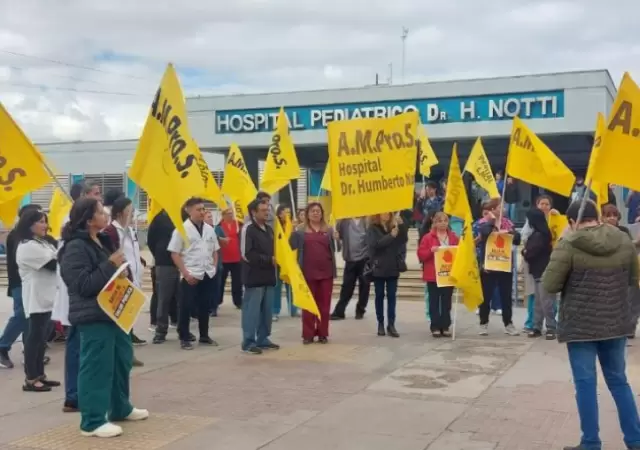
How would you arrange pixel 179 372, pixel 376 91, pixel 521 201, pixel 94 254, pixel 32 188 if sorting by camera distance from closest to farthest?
pixel 94 254
pixel 32 188
pixel 179 372
pixel 376 91
pixel 521 201

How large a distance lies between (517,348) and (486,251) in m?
1.54

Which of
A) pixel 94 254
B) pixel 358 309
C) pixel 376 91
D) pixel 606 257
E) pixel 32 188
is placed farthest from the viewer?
pixel 376 91

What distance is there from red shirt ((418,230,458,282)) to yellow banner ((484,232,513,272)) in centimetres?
47

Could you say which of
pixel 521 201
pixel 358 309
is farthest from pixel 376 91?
pixel 358 309

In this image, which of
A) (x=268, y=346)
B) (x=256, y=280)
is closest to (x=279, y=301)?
(x=268, y=346)

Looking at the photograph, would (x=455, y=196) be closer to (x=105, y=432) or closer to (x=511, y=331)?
(x=511, y=331)

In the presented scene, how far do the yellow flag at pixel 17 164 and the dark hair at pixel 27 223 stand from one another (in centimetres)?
55

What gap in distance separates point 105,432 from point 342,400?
2107mm

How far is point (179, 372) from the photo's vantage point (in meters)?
8.05

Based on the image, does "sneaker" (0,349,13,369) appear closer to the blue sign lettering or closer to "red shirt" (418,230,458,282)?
"red shirt" (418,230,458,282)

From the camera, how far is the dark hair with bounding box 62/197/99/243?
18.7 ft

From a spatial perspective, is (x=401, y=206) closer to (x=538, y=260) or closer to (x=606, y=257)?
(x=538, y=260)

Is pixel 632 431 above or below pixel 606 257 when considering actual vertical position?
below

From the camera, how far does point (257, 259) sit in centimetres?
910
